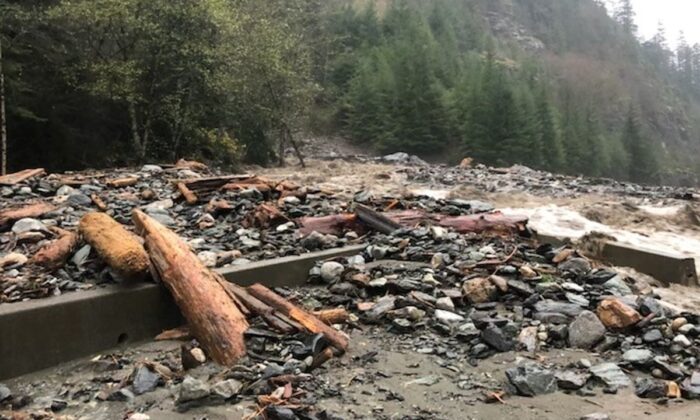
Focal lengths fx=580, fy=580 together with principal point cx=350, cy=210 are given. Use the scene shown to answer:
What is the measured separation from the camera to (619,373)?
A: 360 centimetres

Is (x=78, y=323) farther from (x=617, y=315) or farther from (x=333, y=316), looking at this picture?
(x=617, y=315)

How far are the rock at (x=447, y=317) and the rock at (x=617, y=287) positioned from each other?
1487 millimetres

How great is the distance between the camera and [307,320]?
4047 mm

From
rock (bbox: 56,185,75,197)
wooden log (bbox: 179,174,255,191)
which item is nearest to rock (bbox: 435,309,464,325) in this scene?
wooden log (bbox: 179,174,255,191)

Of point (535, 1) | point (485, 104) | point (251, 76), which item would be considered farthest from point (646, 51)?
point (251, 76)

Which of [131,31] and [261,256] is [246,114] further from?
[261,256]

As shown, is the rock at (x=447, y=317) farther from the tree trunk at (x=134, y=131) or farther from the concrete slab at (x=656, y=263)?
the tree trunk at (x=134, y=131)

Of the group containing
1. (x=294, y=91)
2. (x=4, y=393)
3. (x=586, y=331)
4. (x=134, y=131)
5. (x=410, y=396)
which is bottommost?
(x=4, y=393)

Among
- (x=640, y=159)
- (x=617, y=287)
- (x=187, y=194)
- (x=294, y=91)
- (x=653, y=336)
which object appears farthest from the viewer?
(x=640, y=159)

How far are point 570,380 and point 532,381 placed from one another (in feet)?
0.77

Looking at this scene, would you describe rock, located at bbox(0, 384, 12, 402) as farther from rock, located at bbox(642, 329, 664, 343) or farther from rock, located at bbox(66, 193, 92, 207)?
rock, located at bbox(66, 193, 92, 207)

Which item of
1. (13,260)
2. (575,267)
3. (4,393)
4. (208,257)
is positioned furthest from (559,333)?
Answer: (13,260)

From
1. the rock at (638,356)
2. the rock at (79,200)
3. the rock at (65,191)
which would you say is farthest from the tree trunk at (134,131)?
the rock at (638,356)

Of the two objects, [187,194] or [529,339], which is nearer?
[529,339]
